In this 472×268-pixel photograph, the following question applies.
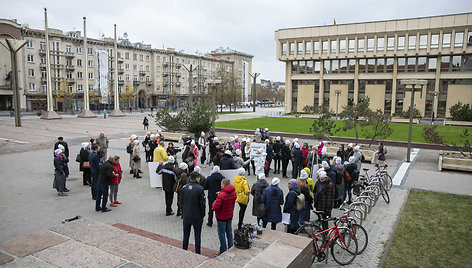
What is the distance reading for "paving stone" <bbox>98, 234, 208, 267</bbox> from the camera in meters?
4.97

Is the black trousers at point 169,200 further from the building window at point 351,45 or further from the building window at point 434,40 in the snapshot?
the building window at point 351,45

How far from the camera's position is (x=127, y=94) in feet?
252

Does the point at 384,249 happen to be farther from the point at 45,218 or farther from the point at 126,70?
the point at 126,70

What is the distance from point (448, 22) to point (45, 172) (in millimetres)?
60623

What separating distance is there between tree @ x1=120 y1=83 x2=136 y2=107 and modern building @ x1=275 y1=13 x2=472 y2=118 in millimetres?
36190

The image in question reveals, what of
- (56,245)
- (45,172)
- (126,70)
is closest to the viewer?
(56,245)

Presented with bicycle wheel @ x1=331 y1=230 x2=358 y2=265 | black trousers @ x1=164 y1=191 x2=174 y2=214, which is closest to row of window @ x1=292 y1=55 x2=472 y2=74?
bicycle wheel @ x1=331 y1=230 x2=358 y2=265

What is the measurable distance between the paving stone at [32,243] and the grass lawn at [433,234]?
22.3 feet

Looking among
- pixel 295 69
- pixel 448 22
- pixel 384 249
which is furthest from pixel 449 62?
pixel 384 249

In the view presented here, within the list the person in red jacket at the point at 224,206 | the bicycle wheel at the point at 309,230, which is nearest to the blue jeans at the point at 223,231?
the person in red jacket at the point at 224,206

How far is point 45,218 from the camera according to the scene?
385 inches

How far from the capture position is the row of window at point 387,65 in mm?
54156

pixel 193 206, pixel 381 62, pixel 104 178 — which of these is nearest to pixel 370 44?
pixel 381 62

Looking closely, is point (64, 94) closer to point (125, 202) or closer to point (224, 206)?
point (125, 202)
